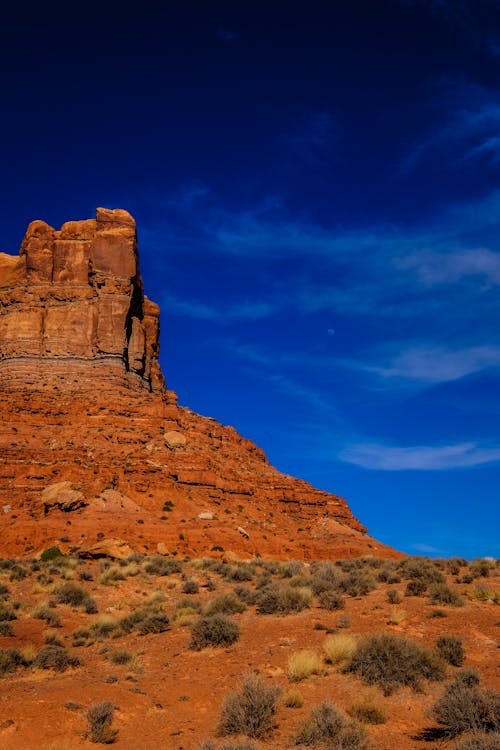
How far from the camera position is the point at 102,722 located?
966 cm

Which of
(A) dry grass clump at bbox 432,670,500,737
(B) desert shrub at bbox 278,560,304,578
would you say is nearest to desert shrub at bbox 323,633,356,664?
(A) dry grass clump at bbox 432,670,500,737

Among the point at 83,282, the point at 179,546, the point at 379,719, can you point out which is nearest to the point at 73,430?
the point at 179,546

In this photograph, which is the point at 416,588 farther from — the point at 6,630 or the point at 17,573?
the point at 17,573

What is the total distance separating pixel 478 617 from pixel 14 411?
47.2m

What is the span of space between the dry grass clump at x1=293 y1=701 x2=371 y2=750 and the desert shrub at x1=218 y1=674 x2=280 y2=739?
667 millimetres

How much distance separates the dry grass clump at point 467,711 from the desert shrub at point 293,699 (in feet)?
7.64

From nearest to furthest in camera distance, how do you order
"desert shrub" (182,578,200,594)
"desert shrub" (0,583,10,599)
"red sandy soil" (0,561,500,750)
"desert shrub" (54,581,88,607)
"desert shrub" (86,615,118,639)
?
"red sandy soil" (0,561,500,750), "desert shrub" (86,615,118,639), "desert shrub" (54,581,88,607), "desert shrub" (0,583,10,599), "desert shrub" (182,578,200,594)

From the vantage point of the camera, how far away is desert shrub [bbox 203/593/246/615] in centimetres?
1666

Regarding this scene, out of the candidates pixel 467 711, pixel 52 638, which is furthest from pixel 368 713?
pixel 52 638

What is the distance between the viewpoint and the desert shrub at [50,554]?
30450mm

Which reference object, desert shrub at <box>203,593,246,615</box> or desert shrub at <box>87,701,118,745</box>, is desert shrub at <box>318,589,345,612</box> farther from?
desert shrub at <box>87,701,118,745</box>

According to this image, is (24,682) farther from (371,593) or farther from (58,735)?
(371,593)

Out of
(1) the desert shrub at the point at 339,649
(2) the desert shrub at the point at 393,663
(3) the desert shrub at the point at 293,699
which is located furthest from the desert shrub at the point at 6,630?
(2) the desert shrub at the point at 393,663

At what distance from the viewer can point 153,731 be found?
31.7 feet
